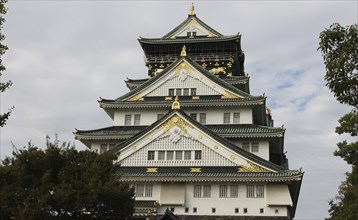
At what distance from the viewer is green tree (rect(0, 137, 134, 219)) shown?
2472 centimetres

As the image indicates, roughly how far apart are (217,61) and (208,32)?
4.14m

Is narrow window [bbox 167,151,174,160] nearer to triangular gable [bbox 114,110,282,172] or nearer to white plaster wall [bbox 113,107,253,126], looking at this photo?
triangular gable [bbox 114,110,282,172]

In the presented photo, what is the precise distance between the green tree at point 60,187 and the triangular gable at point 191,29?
27281mm

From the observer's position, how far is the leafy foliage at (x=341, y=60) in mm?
14742

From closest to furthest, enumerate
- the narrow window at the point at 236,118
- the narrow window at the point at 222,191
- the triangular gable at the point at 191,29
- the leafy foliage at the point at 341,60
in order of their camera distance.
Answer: the leafy foliage at the point at 341,60 → the narrow window at the point at 222,191 → the narrow window at the point at 236,118 → the triangular gable at the point at 191,29

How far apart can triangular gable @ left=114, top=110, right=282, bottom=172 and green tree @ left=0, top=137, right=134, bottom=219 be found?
34.4 ft

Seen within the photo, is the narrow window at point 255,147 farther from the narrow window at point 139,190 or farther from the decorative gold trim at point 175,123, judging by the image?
the narrow window at point 139,190

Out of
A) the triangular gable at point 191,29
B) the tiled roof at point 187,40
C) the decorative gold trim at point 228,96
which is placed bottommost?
the decorative gold trim at point 228,96

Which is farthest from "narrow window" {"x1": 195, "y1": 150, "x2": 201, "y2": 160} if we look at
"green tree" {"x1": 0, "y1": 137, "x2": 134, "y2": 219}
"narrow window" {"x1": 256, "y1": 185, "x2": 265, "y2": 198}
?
"green tree" {"x1": 0, "y1": 137, "x2": 134, "y2": 219}

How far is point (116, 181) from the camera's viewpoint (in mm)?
26844

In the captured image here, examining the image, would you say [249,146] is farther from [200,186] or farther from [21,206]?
[21,206]

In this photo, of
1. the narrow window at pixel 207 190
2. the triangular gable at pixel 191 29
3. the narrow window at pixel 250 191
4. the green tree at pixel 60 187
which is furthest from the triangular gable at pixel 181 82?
the green tree at pixel 60 187

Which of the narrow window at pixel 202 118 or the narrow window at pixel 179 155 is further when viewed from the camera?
the narrow window at pixel 202 118

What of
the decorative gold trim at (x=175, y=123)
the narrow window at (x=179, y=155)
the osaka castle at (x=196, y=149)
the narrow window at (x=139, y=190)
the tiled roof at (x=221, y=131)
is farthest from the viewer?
the tiled roof at (x=221, y=131)
